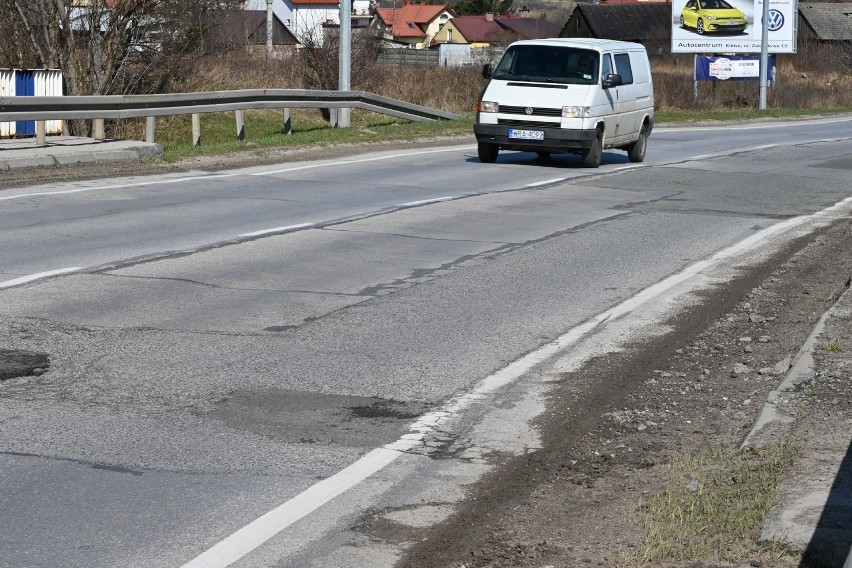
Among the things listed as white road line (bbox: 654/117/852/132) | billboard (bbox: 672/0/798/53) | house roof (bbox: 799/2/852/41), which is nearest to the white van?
white road line (bbox: 654/117/852/132)

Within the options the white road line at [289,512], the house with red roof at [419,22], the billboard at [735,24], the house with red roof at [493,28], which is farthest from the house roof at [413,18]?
the white road line at [289,512]

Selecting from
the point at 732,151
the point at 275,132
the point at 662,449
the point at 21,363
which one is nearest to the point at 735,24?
the point at 732,151

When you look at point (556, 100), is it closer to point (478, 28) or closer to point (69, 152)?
point (69, 152)

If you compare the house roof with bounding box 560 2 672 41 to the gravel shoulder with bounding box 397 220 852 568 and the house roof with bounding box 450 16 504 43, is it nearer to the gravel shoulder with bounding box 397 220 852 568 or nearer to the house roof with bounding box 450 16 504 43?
the house roof with bounding box 450 16 504 43

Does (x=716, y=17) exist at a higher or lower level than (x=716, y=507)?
higher

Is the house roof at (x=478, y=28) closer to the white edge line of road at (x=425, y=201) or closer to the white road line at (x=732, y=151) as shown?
the white road line at (x=732, y=151)

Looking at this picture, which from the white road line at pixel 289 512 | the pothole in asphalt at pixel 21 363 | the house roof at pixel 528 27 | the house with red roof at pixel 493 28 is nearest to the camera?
the white road line at pixel 289 512

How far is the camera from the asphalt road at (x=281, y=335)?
500cm

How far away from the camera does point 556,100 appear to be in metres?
20.7

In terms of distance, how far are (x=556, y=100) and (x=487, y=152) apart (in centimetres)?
164

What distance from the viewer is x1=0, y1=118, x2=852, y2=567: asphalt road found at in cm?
500

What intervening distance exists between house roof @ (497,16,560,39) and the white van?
9450 centimetres

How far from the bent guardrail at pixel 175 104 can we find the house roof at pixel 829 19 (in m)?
73.0

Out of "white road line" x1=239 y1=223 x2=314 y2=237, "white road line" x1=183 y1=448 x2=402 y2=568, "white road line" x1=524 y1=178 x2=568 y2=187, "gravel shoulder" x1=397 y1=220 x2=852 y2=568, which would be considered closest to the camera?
"white road line" x1=183 y1=448 x2=402 y2=568
